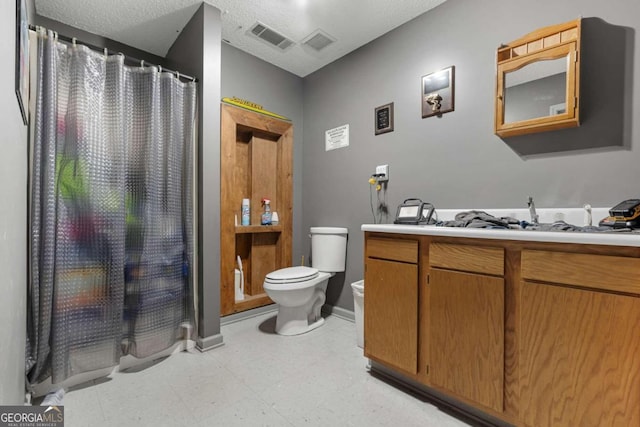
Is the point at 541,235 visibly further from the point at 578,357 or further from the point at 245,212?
the point at 245,212

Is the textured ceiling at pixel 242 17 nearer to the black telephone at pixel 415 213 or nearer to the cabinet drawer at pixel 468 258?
the black telephone at pixel 415 213

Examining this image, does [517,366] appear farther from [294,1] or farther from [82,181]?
[294,1]

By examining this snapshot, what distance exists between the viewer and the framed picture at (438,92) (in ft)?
6.25

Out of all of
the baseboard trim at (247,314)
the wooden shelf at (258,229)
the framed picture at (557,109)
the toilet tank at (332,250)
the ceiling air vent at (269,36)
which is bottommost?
the baseboard trim at (247,314)

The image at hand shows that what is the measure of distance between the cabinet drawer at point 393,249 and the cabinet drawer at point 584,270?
1.58 ft

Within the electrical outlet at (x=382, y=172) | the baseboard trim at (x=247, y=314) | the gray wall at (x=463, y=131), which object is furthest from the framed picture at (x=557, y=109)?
the baseboard trim at (x=247, y=314)

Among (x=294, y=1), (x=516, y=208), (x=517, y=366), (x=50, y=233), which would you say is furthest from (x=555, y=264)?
(x=50, y=233)

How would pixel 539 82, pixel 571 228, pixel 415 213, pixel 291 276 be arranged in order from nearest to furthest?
pixel 571 228
pixel 539 82
pixel 415 213
pixel 291 276

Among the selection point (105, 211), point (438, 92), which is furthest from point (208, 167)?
point (438, 92)

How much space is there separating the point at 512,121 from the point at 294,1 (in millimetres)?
1648

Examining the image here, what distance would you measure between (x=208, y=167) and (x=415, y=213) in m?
1.48

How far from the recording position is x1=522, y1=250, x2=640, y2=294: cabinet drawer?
3.06 ft

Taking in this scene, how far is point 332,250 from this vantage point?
253 cm

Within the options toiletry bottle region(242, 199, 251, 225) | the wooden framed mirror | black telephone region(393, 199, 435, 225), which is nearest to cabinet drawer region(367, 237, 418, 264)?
black telephone region(393, 199, 435, 225)
